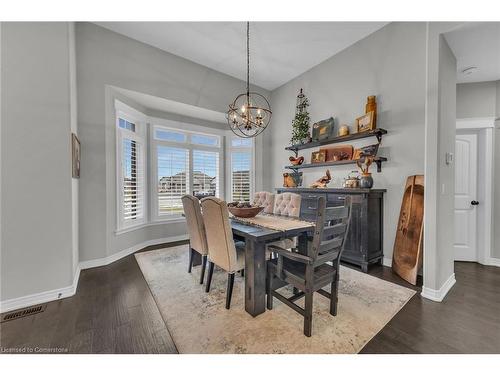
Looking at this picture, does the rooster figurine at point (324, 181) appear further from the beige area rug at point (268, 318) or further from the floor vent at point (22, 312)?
the floor vent at point (22, 312)

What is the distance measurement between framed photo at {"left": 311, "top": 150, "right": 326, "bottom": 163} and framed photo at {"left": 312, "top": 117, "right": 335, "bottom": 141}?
25cm

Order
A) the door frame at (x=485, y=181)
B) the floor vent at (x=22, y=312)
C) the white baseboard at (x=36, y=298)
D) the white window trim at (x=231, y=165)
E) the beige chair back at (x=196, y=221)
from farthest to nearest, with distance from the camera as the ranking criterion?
the white window trim at (x=231, y=165), the door frame at (x=485, y=181), the beige chair back at (x=196, y=221), the white baseboard at (x=36, y=298), the floor vent at (x=22, y=312)

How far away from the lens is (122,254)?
3.52 m

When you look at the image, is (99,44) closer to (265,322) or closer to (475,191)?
(265,322)

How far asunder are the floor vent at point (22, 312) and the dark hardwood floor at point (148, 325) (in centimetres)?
7

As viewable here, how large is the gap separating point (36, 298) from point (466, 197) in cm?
584

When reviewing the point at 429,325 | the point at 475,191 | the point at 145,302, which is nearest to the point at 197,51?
the point at 145,302

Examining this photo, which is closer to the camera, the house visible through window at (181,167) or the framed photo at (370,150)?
the framed photo at (370,150)

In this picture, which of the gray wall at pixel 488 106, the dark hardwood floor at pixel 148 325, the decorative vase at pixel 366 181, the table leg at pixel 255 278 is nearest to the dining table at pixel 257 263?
the table leg at pixel 255 278

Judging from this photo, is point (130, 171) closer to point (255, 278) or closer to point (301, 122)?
point (255, 278)

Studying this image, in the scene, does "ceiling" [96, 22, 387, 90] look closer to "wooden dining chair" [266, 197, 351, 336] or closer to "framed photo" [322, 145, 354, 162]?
"framed photo" [322, 145, 354, 162]

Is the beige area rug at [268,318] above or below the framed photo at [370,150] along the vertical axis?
below

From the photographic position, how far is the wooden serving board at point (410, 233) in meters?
2.57
